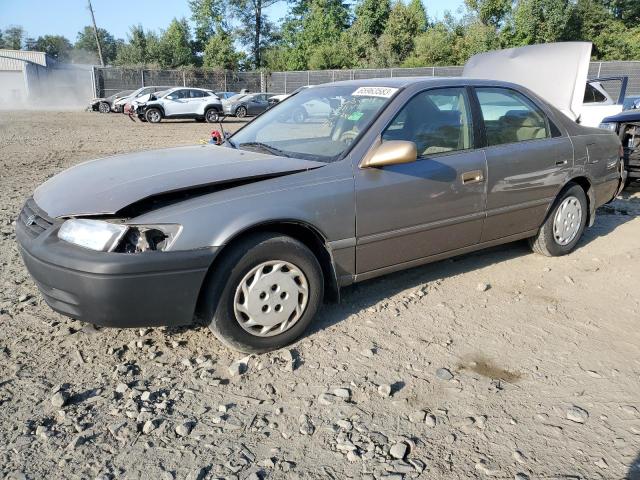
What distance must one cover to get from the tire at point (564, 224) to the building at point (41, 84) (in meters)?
44.4

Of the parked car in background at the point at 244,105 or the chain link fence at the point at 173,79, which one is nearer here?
the parked car in background at the point at 244,105

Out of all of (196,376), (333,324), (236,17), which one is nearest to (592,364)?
(333,324)

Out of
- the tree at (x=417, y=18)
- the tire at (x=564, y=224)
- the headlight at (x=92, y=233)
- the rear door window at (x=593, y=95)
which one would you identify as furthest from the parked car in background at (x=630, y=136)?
the tree at (x=417, y=18)

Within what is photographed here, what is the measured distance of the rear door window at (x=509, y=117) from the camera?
4164 mm

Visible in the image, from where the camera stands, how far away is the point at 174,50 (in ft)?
176

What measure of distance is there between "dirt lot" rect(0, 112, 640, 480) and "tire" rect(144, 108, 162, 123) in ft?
67.8

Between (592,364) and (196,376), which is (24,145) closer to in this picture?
(196,376)

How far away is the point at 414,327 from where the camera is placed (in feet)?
11.6

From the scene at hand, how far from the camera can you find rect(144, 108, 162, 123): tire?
23.4 meters

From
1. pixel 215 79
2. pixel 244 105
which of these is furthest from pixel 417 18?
pixel 244 105

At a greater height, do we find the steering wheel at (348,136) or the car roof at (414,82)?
the car roof at (414,82)

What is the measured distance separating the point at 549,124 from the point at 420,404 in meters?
3.02

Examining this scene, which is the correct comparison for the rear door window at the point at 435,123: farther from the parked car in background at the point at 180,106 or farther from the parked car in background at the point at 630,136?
the parked car in background at the point at 180,106

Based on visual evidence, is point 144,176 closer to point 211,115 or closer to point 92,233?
point 92,233
